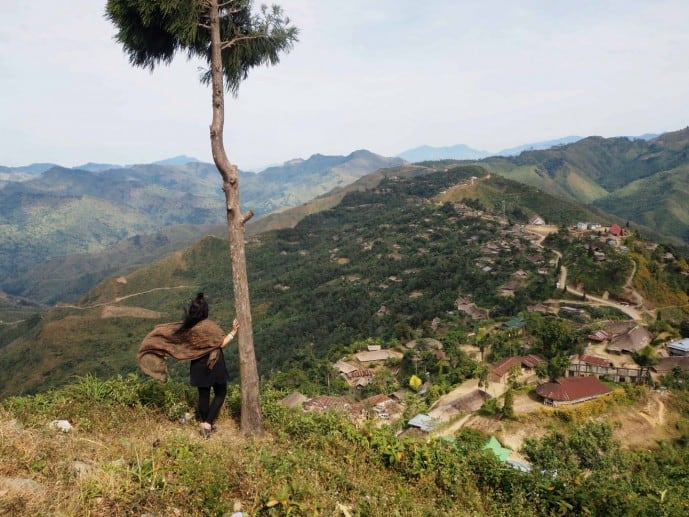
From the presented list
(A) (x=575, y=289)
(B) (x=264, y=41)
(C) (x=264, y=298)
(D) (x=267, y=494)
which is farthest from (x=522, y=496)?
(C) (x=264, y=298)

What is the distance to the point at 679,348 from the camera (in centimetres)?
2855

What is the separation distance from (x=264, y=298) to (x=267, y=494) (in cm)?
7427

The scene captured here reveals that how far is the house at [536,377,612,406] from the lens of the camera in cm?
2270

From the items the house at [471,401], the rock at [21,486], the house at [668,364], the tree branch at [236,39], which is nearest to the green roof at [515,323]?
the house at [668,364]

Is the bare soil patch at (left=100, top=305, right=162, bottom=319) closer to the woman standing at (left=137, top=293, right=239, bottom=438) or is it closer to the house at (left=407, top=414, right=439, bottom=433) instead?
the house at (left=407, top=414, right=439, bottom=433)

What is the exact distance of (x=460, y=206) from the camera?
92312 mm

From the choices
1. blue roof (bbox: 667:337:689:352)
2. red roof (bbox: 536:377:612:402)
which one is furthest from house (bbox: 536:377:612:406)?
blue roof (bbox: 667:337:689:352)

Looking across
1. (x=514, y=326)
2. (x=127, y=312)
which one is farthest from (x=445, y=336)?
(x=127, y=312)

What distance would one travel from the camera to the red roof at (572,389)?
74.7 feet

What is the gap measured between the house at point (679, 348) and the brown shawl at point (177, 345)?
34.0 meters

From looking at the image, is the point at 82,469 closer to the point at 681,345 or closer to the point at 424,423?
the point at 424,423

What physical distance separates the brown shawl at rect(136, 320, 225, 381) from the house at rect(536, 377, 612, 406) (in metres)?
22.7

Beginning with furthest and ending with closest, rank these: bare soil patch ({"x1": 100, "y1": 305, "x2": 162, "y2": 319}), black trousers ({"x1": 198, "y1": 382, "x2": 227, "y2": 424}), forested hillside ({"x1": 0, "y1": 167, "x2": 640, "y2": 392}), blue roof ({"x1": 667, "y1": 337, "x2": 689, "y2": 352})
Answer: bare soil patch ({"x1": 100, "y1": 305, "x2": 162, "y2": 319})
forested hillside ({"x1": 0, "y1": 167, "x2": 640, "y2": 392})
blue roof ({"x1": 667, "y1": 337, "x2": 689, "y2": 352})
black trousers ({"x1": 198, "y1": 382, "x2": 227, "y2": 424})

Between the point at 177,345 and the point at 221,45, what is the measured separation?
182 inches
